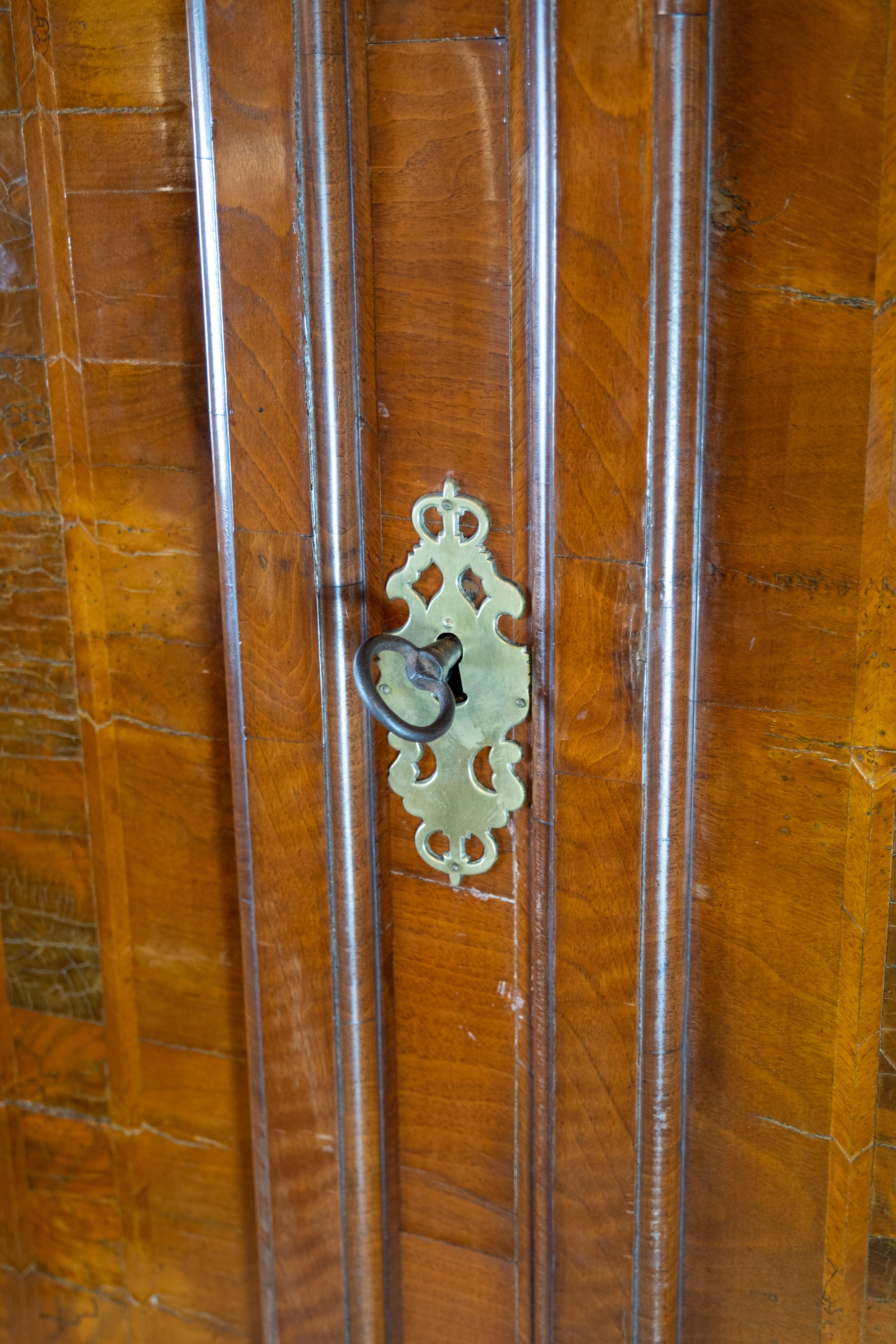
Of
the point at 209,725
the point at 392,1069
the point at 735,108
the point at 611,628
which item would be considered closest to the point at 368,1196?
the point at 392,1069

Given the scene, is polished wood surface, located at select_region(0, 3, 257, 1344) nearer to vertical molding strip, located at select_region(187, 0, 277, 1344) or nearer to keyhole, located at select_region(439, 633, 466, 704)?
vertical molding strip, located at select_region(187, 0, 277, 1344)

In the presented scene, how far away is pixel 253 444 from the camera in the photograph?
0.90 meters

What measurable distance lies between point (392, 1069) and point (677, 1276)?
Answer: 0.81 ft

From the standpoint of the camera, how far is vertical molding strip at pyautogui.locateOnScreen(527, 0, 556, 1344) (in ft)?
2.55

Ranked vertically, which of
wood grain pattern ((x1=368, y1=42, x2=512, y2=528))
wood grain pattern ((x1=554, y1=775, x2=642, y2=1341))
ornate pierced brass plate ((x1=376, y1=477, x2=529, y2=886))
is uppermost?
wood grain pattern ((x1=368, y1=42, x2=512, y2=528))

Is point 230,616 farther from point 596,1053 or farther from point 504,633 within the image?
point 596,1053

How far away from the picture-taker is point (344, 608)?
0.90 metres

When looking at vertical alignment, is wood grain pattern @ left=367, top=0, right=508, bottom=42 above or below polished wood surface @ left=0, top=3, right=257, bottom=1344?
above

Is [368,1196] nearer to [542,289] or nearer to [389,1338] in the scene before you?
[389,1338]

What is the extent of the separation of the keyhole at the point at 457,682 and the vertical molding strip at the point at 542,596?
0.05 metres

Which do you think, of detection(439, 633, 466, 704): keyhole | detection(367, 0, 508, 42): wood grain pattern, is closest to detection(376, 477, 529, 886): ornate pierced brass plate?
detection(439, 633, 466, 704): keyhole

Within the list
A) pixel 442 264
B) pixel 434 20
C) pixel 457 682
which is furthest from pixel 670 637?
pixel 434 20

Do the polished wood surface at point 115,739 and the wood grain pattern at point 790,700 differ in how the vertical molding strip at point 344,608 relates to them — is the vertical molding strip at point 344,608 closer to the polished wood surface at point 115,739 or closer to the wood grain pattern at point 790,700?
the polished wood surface at point 115,739

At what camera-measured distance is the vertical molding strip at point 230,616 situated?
0.86 metres
